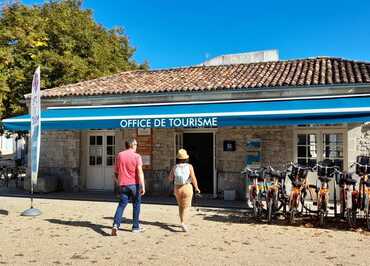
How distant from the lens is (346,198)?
9430mm

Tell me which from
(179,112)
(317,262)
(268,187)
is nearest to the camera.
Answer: (317,262)

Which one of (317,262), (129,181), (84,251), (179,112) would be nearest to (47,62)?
(179,112)

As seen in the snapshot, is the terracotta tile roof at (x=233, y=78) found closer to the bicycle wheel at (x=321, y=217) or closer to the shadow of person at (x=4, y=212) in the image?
the bicycle wheel at (x=321, y=217)

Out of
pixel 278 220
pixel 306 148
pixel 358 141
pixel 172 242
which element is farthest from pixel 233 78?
pixel 172 242

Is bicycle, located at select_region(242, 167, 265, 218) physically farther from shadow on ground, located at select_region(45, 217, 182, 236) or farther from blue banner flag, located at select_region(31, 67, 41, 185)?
blue banner flag, located at select_region(31, 67, 41, 185)

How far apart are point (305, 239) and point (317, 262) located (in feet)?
5.27

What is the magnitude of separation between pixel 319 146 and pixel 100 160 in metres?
8.28

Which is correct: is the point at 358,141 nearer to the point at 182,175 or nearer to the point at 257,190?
the point at 257,190

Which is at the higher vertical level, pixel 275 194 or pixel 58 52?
pixel 58 52

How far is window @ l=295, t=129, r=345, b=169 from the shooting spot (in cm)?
1370

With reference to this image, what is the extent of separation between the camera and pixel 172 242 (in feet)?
26.5

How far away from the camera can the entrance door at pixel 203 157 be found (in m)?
15.7

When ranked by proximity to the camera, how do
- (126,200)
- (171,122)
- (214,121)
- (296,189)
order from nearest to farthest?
1. (126,200)
2. (296,189)
3. (214,121)
4. (171,122)

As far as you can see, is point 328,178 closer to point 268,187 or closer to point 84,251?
point 268,187
